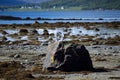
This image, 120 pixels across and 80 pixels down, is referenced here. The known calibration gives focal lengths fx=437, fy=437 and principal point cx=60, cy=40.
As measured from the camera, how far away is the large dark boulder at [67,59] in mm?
21625

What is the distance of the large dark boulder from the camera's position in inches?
851

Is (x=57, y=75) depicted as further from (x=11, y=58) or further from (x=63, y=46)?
(x=11, y=58)

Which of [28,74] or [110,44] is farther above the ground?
[28,74]

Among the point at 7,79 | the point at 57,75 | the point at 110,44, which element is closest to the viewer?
the point at 7,79

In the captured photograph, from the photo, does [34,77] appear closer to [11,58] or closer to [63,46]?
[63,46]

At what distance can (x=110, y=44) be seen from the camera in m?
37.9

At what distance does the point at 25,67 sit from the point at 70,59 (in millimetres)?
2792

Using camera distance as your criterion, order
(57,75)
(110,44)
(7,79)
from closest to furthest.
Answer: (7,79)
(57,75)
(110,44)

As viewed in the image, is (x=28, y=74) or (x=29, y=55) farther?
(x=29, y=55)

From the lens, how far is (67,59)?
21.7 metres

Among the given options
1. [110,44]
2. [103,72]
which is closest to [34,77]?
[103,72]

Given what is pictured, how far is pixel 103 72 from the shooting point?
21078mm

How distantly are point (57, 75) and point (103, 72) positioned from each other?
7.55 ft

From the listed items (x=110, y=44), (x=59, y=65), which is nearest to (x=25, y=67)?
(x=59, y=65)
